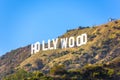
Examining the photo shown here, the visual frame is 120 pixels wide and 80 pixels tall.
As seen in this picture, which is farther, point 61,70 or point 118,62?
point 118,62

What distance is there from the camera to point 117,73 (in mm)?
138500

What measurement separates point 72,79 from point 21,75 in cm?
5902

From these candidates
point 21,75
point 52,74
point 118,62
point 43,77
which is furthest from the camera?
point 21,75

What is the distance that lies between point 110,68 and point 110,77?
1290cm

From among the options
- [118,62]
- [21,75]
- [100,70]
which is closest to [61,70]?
[100,70]

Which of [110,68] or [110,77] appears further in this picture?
[110,68]

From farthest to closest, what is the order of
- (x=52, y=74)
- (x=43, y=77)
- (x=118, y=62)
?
(x=118, y=62) → (x=52, y=74) → (x=43, y=77)

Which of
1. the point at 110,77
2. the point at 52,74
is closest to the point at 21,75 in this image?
the point at 52,74

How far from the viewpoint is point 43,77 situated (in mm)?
130250

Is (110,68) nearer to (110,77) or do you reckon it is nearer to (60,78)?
(110,77)

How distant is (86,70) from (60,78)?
11.2 meters

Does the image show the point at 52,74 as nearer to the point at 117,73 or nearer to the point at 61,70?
the point at 61,70

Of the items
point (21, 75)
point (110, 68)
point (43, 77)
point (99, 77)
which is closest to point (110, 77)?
point (99, 77)

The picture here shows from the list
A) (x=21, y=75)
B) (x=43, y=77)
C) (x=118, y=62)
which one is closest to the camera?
(x=43, y=77)
